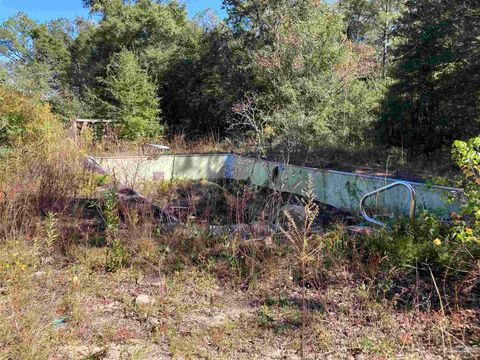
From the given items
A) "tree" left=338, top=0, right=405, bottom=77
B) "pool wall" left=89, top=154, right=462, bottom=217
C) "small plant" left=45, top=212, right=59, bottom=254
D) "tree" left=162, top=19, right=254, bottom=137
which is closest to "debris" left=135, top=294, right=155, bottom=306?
"small plant" left=45, top=212, right=59, bottom=254

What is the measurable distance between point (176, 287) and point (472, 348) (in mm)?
2115

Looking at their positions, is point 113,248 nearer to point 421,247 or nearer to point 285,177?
point 285,177

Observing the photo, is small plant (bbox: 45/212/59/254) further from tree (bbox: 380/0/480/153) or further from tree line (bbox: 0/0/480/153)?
tree (bbox: 380/0/480/153)

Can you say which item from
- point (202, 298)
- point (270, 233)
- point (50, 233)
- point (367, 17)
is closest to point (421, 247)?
point (270, 233)

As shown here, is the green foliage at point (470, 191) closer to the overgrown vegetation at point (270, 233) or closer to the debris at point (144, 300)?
the overgrown vegetation at point (270, 233)

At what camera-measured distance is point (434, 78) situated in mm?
9719

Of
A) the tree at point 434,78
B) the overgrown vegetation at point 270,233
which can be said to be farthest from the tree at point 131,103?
the tree at point 434,78

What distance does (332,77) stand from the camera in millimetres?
11742

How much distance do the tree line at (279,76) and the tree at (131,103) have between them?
41 millimetres

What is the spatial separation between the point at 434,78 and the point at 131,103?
32.5 feet

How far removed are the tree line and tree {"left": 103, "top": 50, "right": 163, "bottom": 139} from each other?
4cm

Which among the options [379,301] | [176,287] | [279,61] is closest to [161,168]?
[279,61]

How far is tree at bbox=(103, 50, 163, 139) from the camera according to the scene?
14.3m

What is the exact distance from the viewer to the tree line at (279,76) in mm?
9477
